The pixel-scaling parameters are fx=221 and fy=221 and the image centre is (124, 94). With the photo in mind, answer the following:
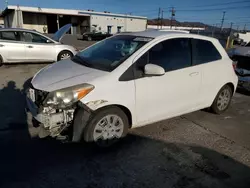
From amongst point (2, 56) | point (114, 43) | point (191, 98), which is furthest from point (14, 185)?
point (2, 56)

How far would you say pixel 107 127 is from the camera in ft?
10.6

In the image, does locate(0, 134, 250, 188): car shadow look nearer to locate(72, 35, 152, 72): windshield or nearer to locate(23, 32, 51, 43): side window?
locate(72, 35, 152, 72): windshield

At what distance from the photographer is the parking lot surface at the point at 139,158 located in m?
2.72

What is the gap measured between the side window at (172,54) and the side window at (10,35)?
7.21m

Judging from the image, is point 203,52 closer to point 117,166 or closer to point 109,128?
point 109,128

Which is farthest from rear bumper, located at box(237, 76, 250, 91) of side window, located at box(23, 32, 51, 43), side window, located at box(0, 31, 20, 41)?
side window, located at box(0, 31, 20, 41)

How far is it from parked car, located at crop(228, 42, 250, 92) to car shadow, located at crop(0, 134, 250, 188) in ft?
11.2

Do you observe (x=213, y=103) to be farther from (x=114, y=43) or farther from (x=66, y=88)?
(x=66, y=88)

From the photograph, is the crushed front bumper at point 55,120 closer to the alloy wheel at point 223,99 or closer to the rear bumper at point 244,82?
the alloy wheel at point 223,99

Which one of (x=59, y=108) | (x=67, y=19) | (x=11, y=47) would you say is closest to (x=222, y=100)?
(x=59, y=108)

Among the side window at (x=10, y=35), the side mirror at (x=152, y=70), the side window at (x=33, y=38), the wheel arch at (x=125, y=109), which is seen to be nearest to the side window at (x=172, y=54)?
the side mirror at (x=152, y=70)

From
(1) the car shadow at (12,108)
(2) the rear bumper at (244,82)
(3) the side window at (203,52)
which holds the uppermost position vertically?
(3) the side window at (203,52)

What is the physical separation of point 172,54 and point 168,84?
21.4 inches

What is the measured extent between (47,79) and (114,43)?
144cm
